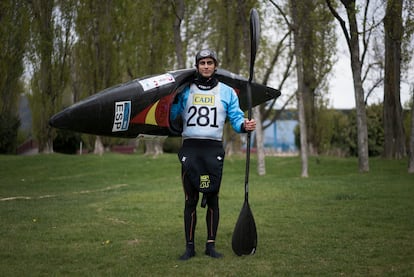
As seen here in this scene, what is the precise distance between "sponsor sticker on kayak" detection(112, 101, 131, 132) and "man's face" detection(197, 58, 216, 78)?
919mm

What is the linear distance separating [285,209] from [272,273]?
4285 millimetres

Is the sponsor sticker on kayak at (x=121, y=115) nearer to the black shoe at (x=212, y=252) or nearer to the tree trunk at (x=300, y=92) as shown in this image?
the black shoe at (x=212, y=252)

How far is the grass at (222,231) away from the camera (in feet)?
16.9

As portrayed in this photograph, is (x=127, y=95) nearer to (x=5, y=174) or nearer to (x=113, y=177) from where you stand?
(x=113, y=177)

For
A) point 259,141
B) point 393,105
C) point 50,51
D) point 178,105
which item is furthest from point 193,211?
point 50,51

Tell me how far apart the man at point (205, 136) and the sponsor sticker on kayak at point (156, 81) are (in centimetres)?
34

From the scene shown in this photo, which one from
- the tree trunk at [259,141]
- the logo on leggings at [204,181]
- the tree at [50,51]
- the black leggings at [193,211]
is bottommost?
the black leggings at [193,211]

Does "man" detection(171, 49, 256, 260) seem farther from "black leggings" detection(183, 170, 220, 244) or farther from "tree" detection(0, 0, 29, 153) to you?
"tree" detection(0, 0, 29, 153)

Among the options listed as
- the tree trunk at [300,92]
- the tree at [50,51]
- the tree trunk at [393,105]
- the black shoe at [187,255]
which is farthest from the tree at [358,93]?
the tree at [50,51]

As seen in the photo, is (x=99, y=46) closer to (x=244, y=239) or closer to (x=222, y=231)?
(x=222, y=231)

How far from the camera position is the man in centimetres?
571

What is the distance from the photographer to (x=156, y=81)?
20.3ft

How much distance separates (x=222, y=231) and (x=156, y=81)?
228 centimetres

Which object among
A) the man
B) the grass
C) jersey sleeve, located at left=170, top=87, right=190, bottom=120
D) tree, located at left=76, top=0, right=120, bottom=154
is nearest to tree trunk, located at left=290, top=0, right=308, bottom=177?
the grass
